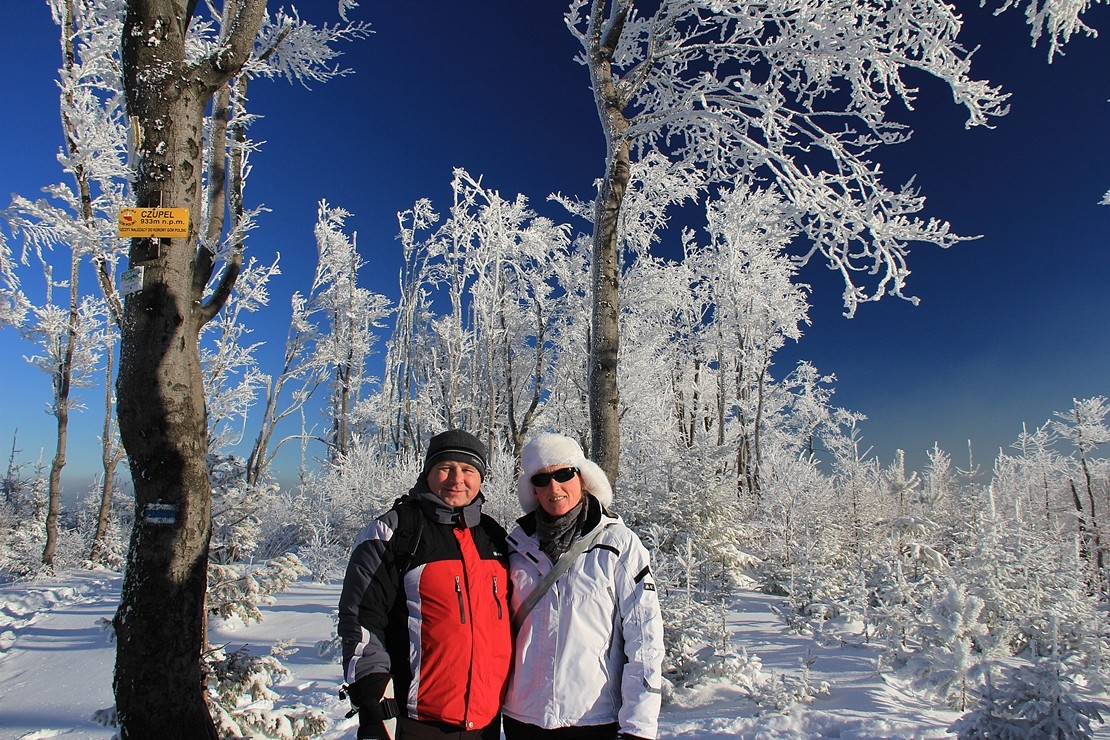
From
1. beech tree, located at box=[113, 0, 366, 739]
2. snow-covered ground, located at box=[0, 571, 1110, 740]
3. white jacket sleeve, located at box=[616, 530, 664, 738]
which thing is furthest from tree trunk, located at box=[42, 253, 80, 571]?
white jacket sleeve, located at box=[616, 530, 664, 738]

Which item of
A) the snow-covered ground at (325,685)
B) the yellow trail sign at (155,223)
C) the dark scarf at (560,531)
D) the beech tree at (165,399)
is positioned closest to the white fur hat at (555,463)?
the dark scarf at (560,531)

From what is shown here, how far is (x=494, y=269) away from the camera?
1855cm

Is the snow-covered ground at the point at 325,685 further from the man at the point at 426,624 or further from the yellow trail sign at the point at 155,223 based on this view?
the yellow trail sign at the point at 155,223

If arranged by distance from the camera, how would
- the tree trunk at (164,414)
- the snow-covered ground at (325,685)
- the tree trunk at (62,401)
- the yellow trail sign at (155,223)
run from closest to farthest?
the tree trunk at (164,414) → the yellow trail sign at (155,223) → the snow-covered ground at (325,685) → the tree trunk at (62,401)

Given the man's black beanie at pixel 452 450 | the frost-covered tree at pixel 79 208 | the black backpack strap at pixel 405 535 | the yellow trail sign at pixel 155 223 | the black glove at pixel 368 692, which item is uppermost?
the frost-covered tree at pixel 79 208

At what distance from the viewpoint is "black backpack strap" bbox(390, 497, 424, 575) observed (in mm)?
2119

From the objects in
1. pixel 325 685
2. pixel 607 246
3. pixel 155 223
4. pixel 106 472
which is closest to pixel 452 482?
pixel 155 223

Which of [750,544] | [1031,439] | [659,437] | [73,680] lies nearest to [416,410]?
[659,437]

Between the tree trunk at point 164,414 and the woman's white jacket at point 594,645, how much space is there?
5.36 feet

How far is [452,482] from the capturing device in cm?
229

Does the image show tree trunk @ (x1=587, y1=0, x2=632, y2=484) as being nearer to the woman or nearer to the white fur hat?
the white fur hat

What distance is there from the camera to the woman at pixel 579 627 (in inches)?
83.1

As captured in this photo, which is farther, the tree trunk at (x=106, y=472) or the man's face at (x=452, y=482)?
the tree trunk at (x=106, y=472)

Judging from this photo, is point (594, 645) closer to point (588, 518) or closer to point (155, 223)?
point (588, 518)
